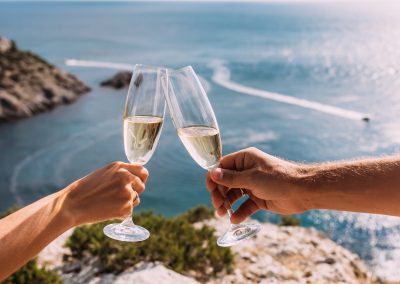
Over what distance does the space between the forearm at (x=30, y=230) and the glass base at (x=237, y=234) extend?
31.1 inches

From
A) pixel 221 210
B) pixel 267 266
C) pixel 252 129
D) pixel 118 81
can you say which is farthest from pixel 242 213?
pixel 118 81

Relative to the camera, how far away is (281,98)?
3422 centimetres

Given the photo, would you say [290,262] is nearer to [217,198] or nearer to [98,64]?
[217,198]

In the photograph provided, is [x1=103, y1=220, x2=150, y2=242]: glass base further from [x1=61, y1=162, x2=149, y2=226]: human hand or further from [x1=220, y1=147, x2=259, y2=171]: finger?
[x1=220, y1=147, x2=259, y2=171]: finger

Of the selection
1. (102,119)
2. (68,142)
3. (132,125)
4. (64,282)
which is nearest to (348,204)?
(132,125)

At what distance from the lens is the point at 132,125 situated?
2.40 m

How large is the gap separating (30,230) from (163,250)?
2620 mm

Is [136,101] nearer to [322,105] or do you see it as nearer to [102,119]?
[102,119]

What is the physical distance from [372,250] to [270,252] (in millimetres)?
6666

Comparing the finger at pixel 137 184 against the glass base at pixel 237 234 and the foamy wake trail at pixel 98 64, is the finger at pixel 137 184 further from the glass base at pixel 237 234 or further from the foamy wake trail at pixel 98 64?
the foamy wake trail at pixel 98 64

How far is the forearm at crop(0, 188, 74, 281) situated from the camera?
2078mm

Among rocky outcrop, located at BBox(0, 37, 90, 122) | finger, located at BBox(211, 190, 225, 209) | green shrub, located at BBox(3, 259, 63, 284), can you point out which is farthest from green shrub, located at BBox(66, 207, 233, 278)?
rocky outcrop, located at BBox(0, 37, 90, 122)

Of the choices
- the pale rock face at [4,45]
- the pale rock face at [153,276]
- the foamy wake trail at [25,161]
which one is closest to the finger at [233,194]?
the pale rock face at [153,276]

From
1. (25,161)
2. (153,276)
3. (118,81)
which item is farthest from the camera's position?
(118,81)
